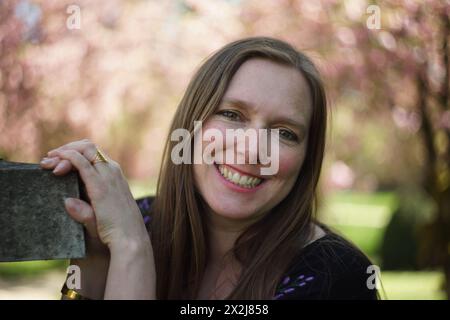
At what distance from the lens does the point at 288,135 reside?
1932mm

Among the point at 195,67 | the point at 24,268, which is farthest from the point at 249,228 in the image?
the point at 24,268

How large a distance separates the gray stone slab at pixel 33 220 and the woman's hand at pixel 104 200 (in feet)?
0.19

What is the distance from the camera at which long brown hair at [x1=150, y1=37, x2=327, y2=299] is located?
1947mm

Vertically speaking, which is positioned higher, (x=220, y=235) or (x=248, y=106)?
(x=248, y=106)

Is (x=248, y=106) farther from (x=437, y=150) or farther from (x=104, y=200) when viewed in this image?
(x=437, y=150)

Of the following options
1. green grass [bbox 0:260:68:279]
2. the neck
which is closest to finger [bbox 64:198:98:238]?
the neck

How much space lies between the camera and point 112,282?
1.63 m

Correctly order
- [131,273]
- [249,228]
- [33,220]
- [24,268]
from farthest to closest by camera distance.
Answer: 1. [24,268]
2. [249,228]
3. [131,273]
4. [33,220]

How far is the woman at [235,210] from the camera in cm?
168

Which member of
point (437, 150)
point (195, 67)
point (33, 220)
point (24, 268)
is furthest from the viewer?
point (24, 268)

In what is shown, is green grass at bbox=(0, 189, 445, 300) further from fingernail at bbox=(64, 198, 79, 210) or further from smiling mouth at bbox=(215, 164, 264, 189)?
fingernail at bbox=(64, 198, 79, 210)

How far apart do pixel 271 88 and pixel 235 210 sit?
16.2 inches

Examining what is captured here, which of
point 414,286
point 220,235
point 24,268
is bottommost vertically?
point 414,286
